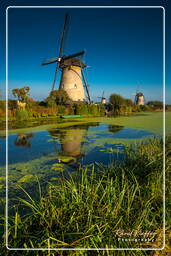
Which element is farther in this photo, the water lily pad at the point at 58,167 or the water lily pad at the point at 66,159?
the water lily pad at the point at 66,159

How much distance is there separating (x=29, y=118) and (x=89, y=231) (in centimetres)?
1084

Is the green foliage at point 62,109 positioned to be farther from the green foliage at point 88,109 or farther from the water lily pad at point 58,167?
the water lily pad at point 58,167

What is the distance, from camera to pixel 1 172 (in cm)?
242

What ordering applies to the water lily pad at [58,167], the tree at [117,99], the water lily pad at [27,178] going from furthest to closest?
1. the tree at [117,99]
2. the water lily pad at [58,167]
3. the water lily pad at [27,178]

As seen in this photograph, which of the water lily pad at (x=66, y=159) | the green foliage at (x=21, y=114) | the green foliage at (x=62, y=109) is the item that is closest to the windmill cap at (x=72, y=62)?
the green foliage at (x=62, y=109)

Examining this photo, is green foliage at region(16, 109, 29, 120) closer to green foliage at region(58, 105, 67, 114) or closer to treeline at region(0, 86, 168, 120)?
treeline at region(0, 86, 168, 120)

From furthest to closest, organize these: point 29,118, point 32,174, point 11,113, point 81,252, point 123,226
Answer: point 29,118
point 11,113
point 32,174
point 123,226
point 81,252

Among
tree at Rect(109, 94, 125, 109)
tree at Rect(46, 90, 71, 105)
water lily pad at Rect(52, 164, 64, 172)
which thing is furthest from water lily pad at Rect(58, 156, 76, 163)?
tree at Rect(109, 94, 125, 109)

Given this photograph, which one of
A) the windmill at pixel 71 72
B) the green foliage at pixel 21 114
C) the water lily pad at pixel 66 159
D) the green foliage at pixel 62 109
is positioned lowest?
the water lily pad at pixel 66 159

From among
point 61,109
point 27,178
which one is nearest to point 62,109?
point 61,109

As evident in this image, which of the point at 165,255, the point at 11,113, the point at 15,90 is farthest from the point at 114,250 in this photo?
the point at 15,90

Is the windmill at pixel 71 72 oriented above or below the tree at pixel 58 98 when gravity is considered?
above

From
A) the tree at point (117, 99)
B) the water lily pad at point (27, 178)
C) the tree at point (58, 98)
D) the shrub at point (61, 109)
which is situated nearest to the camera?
the water lily pad at point (27, 178)

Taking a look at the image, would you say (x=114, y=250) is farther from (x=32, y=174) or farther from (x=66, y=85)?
(x=66, y=85)
